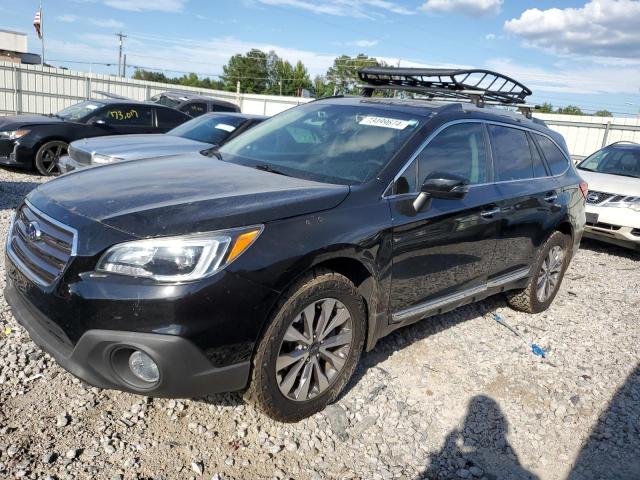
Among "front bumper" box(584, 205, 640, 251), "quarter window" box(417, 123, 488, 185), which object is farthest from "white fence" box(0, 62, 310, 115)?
"quarter window" box(417, 123, 488, 185)

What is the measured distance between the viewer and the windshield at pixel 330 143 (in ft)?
10.8

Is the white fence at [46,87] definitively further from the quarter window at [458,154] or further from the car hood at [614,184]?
the quarter window at [458,154]

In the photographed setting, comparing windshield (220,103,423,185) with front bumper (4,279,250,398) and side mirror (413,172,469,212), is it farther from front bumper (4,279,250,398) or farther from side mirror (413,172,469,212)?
front bumper (4,279,250,398)

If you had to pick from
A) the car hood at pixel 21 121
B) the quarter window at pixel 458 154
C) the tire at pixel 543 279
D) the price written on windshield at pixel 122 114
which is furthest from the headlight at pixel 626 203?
the car hood at pixel 21 121

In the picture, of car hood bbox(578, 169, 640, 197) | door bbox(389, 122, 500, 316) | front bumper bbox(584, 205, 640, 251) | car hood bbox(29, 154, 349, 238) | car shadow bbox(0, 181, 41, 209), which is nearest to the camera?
car hood bbox(29, 154, 349, 238)

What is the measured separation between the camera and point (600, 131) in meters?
18.6

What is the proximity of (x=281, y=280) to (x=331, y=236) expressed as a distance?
0.38 metres

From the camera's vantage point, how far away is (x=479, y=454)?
116 inches

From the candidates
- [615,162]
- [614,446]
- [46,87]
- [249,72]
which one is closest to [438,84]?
[614,446]

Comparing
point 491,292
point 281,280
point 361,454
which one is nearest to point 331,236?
point 281,280

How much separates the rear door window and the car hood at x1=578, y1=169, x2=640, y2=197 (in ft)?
12.4

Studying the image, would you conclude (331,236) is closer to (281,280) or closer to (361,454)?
(281,280)

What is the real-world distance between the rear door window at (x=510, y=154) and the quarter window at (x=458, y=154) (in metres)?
0.17

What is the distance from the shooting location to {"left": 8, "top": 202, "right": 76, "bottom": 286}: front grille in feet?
8.00
